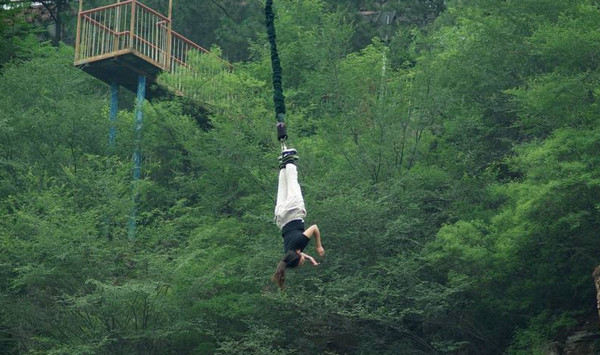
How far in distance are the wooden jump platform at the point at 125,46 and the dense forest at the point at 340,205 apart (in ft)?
3.19

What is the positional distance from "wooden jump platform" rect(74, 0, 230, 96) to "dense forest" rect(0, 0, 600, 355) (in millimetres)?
974

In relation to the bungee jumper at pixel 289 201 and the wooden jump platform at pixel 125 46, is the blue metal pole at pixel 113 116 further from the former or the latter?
the bungee jumper at pixel 289 201

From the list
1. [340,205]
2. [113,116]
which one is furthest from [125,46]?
[340,205]

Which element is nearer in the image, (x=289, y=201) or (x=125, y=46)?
(x=289, y=201)

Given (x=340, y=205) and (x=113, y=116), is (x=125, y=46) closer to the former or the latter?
(x=113, y=116)

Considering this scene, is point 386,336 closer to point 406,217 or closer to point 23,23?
point 406,217

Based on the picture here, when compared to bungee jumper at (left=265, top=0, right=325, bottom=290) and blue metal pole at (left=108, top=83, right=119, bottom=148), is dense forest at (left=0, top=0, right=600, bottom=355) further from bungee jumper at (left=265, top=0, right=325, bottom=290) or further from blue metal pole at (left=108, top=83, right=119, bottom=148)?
bungee jumper at (left=265, top=0, right=325, bottom=290)

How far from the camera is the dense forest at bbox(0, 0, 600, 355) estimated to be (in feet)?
79.8

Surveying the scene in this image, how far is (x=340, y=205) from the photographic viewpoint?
84.6 ft

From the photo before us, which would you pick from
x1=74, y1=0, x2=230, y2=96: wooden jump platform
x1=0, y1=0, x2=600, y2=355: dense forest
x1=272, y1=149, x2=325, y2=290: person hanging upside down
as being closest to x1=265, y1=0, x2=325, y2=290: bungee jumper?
x1=272, y1=149, x2=325, y2=290: person hanging upside down

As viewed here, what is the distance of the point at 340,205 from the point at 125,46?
24.7 ft

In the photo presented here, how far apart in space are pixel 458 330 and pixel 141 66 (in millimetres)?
11171

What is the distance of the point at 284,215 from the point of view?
12711 millimetres

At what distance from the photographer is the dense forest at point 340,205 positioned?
24312 millimetres
